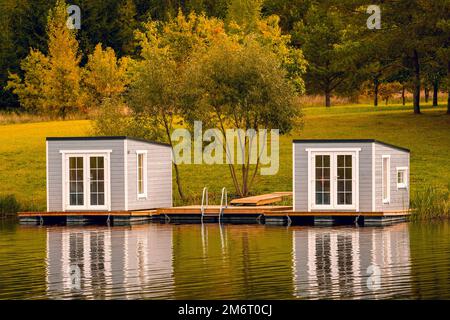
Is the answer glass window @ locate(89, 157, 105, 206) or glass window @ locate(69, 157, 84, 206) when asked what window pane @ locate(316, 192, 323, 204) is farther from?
glass window @ locate(69, 157, 84, 206)

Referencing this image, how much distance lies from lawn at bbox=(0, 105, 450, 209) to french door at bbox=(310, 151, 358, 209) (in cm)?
968

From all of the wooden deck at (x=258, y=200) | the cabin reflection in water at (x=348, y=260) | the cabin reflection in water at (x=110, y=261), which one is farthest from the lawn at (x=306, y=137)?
the cabin reflection in water at (x=348, y=260)

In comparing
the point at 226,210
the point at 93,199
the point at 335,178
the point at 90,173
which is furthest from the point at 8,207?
the point at 335,178

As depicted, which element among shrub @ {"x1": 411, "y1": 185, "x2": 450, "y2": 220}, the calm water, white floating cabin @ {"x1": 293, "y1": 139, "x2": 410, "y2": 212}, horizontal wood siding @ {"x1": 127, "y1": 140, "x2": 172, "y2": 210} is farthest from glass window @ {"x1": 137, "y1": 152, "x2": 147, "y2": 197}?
shrub @ {"x1": 411, "y1": 185, "x2": 450, "y2": 220}

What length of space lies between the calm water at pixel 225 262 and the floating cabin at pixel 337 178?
199 centimetres

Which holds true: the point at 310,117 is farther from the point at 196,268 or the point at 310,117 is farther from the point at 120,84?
the point at 196,268

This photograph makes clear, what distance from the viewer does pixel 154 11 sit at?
109 metres

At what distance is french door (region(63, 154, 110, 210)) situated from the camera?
46406 millimetres

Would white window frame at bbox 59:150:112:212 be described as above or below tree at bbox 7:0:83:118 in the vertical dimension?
below

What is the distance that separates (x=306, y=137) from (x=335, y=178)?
2343 centimetres
